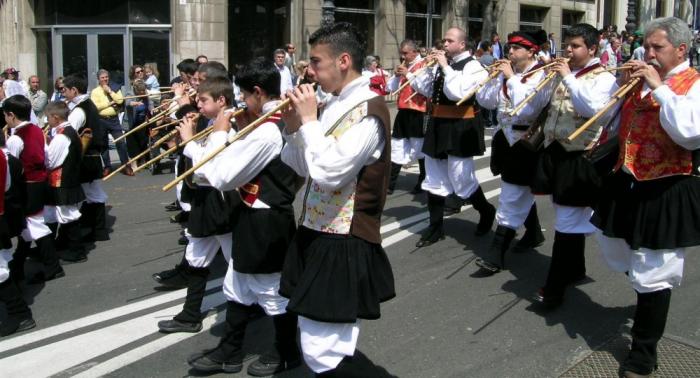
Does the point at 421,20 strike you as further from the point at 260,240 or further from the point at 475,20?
the point at 260,240

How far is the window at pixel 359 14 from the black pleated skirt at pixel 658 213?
17.6m

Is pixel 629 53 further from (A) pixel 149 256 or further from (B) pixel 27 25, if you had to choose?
(A) pixel 149 256

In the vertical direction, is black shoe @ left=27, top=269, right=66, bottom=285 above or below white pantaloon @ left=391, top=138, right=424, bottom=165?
below

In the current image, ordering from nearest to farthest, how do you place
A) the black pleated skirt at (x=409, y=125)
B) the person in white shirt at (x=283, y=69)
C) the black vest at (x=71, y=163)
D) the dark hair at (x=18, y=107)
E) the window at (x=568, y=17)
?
1. the dark hair at (x=18, y=107)
2. the black vest at (x=71, y=163)
3. the black pleated skirt at (x=409, y=125)
4. the person in white shirt at (x=283, y=69)
5. the window at (x=568, y=17)

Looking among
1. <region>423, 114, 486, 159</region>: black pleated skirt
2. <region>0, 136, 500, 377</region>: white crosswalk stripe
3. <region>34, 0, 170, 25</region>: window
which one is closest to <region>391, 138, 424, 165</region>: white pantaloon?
<region>423, 114, 486, 159</region>: black pleated skirt

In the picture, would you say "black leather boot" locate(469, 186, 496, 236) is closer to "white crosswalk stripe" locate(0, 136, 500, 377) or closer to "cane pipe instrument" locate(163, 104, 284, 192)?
"white crosswalk stripe" locate(0, 136, 500, 377)

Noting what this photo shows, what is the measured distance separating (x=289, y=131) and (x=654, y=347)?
245 centimetres

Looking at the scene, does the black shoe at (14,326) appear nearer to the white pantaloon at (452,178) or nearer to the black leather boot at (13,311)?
the black leather boot at (13,311)

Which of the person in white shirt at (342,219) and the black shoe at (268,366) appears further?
the black shoe at (268,366)

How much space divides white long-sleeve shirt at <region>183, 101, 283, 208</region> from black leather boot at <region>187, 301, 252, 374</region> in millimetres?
763

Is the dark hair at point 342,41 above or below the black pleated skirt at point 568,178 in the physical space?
above

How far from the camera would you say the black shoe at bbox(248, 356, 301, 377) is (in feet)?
13.8

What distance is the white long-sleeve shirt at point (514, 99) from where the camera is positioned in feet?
18.0

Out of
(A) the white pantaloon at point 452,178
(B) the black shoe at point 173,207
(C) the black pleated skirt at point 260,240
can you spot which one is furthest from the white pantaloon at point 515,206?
(B) the black shoe at point 173,207
